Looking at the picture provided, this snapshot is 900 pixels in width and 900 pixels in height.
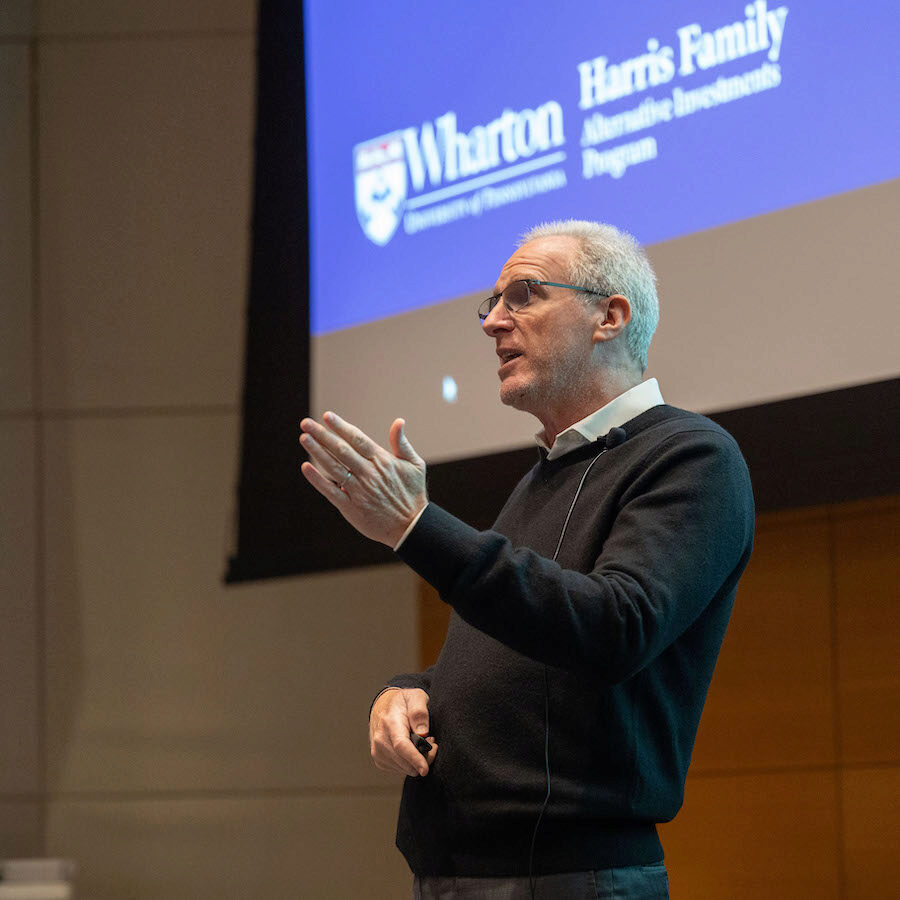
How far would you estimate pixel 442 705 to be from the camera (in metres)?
1.50

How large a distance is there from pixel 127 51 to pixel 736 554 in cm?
338

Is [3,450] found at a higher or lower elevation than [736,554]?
higher

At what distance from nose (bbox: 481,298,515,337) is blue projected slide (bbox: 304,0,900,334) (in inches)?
30.6

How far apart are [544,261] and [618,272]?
107 mm

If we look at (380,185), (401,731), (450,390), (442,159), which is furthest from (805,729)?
(380,185)

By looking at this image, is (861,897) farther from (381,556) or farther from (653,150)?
(653,150)

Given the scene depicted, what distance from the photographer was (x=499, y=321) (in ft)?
5.61

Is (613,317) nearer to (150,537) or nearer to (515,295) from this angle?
(515,295)

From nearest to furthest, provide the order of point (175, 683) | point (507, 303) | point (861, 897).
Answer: point (507, 303) → point (861, 897) → point (175, 683)

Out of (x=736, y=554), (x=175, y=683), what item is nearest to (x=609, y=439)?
(x=736, y=554)

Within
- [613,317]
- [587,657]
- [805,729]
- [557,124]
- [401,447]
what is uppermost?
[557,124]

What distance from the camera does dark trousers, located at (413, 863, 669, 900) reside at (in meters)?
1.35

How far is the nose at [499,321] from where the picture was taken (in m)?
1.70

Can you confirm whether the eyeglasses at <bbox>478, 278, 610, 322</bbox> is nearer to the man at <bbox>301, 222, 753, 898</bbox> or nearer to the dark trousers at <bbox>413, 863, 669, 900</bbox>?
the man at <bbox>301, 222, 753, 898</bbox>
